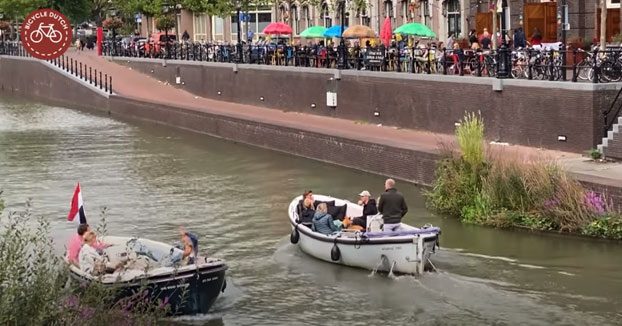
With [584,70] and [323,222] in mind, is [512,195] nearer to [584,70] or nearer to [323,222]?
[323,222]

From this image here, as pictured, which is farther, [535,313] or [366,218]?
[366,218]

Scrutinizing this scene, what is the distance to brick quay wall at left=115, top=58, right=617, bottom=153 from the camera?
27984mm

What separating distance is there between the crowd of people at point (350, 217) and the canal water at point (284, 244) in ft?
2.40

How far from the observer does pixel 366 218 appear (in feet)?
70.2

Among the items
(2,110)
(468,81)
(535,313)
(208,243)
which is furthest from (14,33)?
(535,313)

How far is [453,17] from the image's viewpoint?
5088cm

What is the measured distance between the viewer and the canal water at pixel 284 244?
689 inches

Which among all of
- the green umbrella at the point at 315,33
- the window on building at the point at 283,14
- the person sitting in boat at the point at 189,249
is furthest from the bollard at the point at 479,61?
the window on building at the point at 283,14

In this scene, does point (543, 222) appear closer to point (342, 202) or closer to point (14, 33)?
point (342, 202)

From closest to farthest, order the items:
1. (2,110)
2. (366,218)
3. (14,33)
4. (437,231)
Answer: (437,231) → (366,218) → (2,110) → (14,33)

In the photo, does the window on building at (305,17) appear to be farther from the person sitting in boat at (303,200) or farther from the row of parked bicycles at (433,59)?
the person sitting in boat at (303,200)

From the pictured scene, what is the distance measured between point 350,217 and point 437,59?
1508 cm

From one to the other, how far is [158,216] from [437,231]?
9.45 meters

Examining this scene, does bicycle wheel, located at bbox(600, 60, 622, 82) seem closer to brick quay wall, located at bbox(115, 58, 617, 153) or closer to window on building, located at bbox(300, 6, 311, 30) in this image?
brick quay wall, located at bbox(115, 58, 617, 153)
